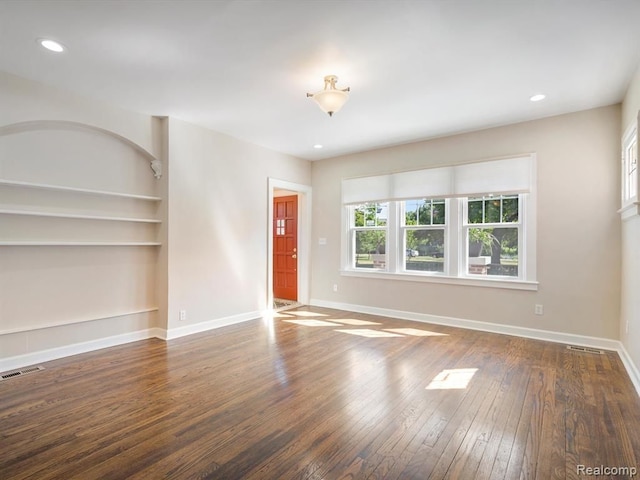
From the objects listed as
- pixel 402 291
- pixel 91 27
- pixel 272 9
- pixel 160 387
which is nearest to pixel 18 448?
pixel 160 387

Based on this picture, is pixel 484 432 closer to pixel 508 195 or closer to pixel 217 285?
pixel 508 195

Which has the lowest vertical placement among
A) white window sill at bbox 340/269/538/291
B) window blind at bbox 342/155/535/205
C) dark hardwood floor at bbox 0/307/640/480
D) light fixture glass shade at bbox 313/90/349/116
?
dark hardwood floor at bbox 0/307/640/480

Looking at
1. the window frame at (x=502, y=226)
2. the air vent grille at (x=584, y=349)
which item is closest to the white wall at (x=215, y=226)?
the window frame at (x=502, y=226)

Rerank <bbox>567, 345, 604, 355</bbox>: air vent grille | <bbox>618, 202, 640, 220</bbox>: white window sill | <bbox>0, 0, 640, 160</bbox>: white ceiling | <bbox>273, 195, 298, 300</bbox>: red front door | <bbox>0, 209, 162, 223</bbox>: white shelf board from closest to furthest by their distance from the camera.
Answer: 1. <bbox>0, 0, 640, 160</bbox>: white ceiling
2. <bbox>618, 202, 640, 220</bbox>: white window sill
3. <bbox>0, 209, 162, 223</bbox>: white shelf board
4. <bbox>567, 345, 604, 355</bbox>: air vent grille
5. <bbox>273, 195, 298, 300</bbox>: red front door

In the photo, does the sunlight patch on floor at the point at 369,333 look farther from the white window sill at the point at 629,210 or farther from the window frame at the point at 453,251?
the white window sill at the point at 629,210

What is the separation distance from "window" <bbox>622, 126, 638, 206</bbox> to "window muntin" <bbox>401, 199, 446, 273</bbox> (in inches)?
78.5

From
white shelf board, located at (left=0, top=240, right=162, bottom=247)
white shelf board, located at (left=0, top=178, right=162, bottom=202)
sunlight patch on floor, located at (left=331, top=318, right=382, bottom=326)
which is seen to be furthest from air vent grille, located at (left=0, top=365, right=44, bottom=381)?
sunlight patch on floor, located at (left=331, top=318, right=382, bottom=326)

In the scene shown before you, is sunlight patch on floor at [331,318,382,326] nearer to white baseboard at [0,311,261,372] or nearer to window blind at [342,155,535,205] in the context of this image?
white baseboard at [0,311,261,372]

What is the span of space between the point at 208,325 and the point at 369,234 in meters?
2.92

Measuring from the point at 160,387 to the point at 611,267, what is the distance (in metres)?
4.74

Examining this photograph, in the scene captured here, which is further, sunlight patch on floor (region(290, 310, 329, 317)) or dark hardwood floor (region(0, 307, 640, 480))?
sunlight patch on floor (region(290, 310, 329, 317))

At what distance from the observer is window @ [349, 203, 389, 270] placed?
564 centimetres

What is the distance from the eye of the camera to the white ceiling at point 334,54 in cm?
224

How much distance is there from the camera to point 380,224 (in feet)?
18.6
